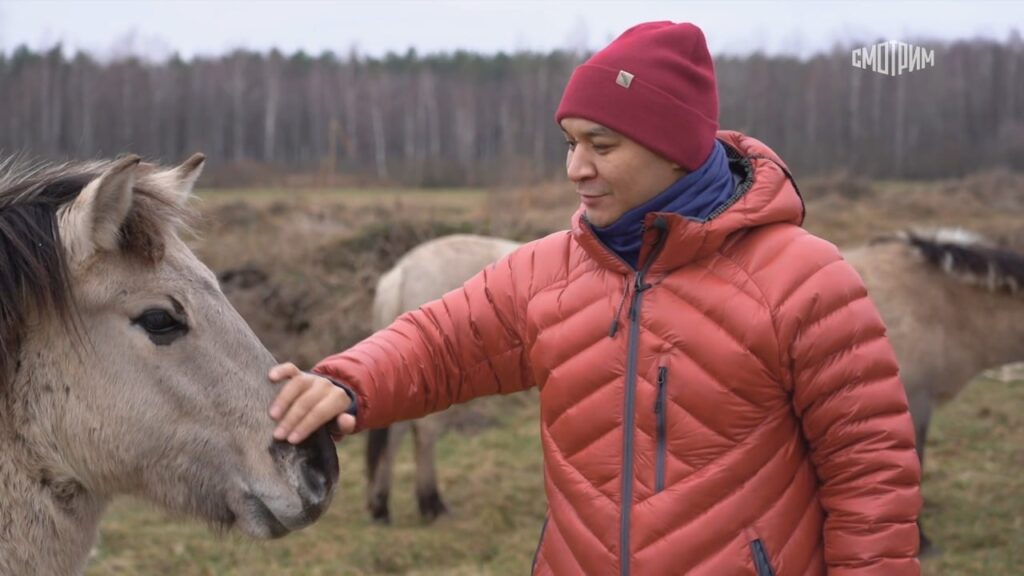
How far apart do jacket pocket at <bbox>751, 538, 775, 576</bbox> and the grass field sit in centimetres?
122

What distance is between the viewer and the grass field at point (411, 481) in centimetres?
545

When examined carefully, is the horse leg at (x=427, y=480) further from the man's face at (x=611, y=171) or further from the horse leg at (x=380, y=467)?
the man's face at (x=611, y=171)

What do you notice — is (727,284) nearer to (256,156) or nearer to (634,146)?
(634,146)

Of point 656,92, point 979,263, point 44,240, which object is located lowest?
point 979,263

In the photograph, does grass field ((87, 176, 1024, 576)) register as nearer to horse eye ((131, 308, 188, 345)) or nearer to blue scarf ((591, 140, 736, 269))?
horse eye ((131, 308, 188, 345))

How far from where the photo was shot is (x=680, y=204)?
6.51ft

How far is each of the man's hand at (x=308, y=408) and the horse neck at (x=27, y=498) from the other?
0.51 metres

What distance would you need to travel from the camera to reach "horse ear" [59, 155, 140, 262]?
194 cm

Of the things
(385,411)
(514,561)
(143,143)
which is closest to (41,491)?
(385,411)

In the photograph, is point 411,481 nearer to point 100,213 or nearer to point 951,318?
point 951,318

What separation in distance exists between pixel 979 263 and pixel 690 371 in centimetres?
465

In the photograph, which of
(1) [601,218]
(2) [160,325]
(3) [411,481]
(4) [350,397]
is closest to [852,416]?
(1) [601,218]

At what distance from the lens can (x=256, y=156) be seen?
2466 cm

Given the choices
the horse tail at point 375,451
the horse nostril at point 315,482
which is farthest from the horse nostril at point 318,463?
the horse tail at point 375,451
